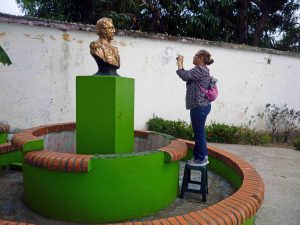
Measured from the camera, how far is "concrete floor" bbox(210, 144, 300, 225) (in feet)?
12.7

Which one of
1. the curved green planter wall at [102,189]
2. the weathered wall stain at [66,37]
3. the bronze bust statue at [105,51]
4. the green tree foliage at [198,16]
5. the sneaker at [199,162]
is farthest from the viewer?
the green tree foliage at [198,16]

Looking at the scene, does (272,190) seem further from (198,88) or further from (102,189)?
(102,189)

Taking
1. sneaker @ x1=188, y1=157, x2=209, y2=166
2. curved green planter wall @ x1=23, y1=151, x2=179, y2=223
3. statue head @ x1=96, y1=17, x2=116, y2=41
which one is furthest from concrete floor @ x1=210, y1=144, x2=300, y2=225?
statue head @ x1=96, y1=17, x2=116, y2=41

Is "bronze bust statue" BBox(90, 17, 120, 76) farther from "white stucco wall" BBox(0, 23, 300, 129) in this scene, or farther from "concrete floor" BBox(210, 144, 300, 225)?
"white stucco wall" BBox(0, 23, 300, 129)

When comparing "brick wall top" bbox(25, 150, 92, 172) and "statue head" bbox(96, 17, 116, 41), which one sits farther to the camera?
"statue head" bbox(96, 17, 116, 41)

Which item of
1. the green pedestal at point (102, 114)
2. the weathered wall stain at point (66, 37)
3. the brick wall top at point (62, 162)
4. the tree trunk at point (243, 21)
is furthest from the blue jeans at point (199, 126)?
the tree trunk at point (243, 21)

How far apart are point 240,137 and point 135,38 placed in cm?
380

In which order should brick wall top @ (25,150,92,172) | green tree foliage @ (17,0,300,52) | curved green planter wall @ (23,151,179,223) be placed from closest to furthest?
brick wall top @ (25,150,92,172) < curved green planter wall @ (23,151,179,223) < green tree foliage @ (17,0,300,52)

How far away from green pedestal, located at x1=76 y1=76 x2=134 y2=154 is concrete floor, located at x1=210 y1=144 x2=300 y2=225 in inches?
74.0

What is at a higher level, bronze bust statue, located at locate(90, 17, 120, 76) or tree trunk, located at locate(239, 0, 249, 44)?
tree trunk, located at locate(239, 0, 249, 44)

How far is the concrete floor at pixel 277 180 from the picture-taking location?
3.86m

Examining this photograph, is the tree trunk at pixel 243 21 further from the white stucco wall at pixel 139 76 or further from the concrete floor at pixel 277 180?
the concrete floor at pixel 277 180

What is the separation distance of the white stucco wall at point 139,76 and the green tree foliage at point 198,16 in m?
3.02

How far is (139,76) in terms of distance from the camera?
903 cm
